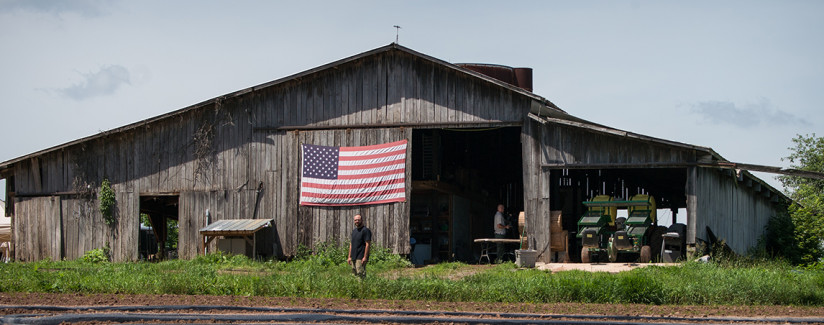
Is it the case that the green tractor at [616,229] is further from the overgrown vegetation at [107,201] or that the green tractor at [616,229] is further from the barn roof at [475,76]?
the overgrown vegetation at [107,201]

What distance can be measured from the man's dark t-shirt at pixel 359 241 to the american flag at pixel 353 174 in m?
7.26

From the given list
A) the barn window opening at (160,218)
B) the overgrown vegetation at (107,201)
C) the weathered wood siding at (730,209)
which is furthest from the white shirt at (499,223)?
the overgrown vegetation at (107,201)

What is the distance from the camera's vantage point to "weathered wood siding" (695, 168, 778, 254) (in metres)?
23.5

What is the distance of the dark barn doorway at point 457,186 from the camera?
1114 inches

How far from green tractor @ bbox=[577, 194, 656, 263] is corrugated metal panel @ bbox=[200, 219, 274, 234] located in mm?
8342

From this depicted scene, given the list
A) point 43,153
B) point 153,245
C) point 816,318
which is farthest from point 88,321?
point 153,245

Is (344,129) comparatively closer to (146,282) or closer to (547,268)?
(547,268)

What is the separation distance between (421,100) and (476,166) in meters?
8.44

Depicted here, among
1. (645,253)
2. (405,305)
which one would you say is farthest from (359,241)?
(645,253)

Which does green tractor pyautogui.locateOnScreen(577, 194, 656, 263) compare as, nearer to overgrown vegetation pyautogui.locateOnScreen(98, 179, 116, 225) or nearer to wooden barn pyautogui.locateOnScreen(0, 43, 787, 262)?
wooden barn pyautogui.locateOnScreen(0, 43, 787, 262)

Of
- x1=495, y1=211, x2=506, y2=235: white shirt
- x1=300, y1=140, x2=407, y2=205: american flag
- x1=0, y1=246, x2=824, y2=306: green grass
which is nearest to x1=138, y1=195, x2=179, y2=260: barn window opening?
x1=300, y1=140, x2=407, y2=205: american flag

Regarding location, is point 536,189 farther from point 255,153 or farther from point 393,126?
point 255,153

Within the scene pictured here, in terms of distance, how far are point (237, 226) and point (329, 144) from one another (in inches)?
128

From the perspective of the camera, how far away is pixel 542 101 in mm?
23859
